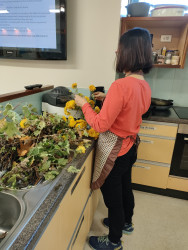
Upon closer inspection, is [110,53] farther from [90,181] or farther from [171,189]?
[171,189]

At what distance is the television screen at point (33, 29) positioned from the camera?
1544 mm

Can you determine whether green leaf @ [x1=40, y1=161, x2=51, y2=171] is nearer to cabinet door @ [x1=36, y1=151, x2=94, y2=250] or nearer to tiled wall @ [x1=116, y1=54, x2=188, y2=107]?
cabinet door @ [x1=36, y1=151, x2=94, y2=250]

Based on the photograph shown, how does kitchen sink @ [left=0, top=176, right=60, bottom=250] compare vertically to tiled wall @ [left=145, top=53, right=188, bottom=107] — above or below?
below

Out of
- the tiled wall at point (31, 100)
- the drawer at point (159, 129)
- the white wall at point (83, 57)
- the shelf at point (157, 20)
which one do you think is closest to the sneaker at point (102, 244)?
the drawer at point (159, 129)

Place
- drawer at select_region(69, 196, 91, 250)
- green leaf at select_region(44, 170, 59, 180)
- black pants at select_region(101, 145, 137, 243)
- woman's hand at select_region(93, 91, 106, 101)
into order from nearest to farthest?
green leaf at select_region(44, 170, 59, 180), drawer at select_region(69, 196, 91, 250), black pants at select_region(101, 145, 137, 243), woman's hand at select_region(93, 91, 106, 101)

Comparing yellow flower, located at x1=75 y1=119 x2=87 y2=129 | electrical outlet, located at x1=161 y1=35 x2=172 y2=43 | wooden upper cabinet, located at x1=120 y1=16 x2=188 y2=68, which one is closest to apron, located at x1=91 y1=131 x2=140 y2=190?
yellow flower, located at x1=75 y1=119 x2=87 y2=129

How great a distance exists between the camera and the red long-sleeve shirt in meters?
0.89

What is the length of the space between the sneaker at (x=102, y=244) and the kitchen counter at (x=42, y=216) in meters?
0.84

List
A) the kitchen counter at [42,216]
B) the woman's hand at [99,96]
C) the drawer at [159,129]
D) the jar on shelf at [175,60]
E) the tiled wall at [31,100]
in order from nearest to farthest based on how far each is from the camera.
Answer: the kitchen counter at [42,216] < the tiled wall at [31,100] < the woman's hand at [99,96] < the drawer at [159,129] < the jar on shelf at [175,60]

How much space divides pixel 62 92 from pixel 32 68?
61 centimetres

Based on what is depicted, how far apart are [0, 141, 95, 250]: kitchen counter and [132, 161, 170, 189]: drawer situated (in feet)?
4.07

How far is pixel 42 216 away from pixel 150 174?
4.97ft

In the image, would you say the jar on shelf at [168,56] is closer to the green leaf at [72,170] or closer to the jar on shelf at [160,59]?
the jar on shelf at [160,59]

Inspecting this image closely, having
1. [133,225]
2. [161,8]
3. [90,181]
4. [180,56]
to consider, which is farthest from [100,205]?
[161,8]
